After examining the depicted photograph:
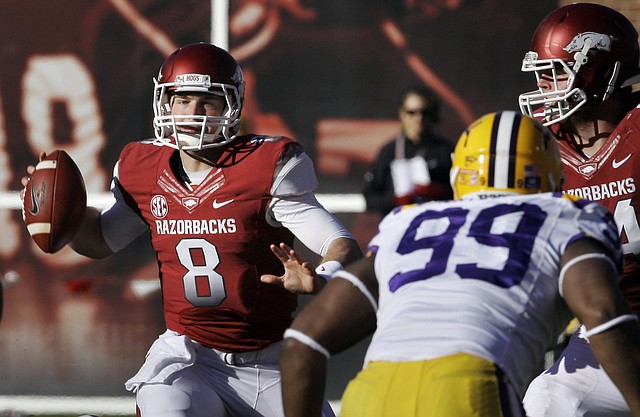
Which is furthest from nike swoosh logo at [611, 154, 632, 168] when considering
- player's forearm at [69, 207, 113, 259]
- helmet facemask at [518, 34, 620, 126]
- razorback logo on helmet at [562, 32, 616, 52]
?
player's forearm at [69, 207, 113, 259]

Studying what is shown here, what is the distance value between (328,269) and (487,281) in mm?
1276

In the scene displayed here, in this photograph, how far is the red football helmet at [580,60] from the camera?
4.52 meters

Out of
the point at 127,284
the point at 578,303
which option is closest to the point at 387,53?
the point at 127,284

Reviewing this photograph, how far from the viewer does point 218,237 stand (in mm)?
4430

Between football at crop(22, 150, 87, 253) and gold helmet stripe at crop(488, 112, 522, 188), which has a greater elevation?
gold helmet stripe at crop(488, 112, 522, 188)

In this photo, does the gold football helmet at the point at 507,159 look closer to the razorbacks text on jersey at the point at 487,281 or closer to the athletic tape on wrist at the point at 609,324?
the razorbacks text on jersey at the point at 487,281

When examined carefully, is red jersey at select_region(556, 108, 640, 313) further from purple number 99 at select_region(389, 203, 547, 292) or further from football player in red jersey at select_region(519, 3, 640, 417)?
purple number 99 at select_region(389, 203, 547, 292)

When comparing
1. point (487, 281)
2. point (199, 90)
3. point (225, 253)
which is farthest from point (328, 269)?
point (487, 281)

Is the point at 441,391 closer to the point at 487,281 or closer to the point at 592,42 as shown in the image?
the point at 487,281

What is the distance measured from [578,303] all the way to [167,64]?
90.6 inches

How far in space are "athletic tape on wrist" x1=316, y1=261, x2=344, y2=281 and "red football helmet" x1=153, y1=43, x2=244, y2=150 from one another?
0.67 metres

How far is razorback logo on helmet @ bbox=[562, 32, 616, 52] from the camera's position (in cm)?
456

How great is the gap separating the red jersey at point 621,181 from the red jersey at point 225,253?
1.05 m

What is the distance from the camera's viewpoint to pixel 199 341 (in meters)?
4.42
